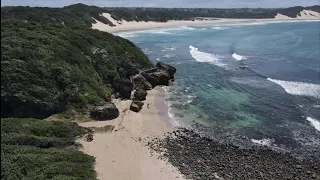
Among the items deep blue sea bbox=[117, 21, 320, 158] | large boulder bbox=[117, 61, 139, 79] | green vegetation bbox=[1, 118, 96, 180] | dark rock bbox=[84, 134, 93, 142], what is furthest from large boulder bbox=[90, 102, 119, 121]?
large boulder bbox=[117, 61, 139, 79]

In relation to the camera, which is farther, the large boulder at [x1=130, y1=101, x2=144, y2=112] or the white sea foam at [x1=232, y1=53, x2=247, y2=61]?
the white sea foam at [x1=232, y1=53, x2=247, y2=61]

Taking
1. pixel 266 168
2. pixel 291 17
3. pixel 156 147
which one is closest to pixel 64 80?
pixel 156 147

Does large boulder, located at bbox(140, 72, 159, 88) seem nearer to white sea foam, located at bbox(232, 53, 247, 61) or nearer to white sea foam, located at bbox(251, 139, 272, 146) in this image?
white sea foam, located at bbox(251, 139, 272, 146)

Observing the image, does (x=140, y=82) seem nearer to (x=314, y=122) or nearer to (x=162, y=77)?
(x=162, y=77)

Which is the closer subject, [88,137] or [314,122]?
[88,137]

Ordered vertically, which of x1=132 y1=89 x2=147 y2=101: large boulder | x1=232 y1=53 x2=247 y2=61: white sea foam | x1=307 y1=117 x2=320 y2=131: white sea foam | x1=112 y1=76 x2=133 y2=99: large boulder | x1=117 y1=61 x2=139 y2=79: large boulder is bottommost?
x1=307 y1=117 x2=320 y2=131: white sea foam

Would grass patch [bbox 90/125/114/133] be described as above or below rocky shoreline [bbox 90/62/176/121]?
below

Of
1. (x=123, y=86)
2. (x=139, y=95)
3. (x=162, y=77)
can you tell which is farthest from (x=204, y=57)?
(x=123, y=86)

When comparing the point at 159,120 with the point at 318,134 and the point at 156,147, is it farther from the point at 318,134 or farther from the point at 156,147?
the point at 318,134
